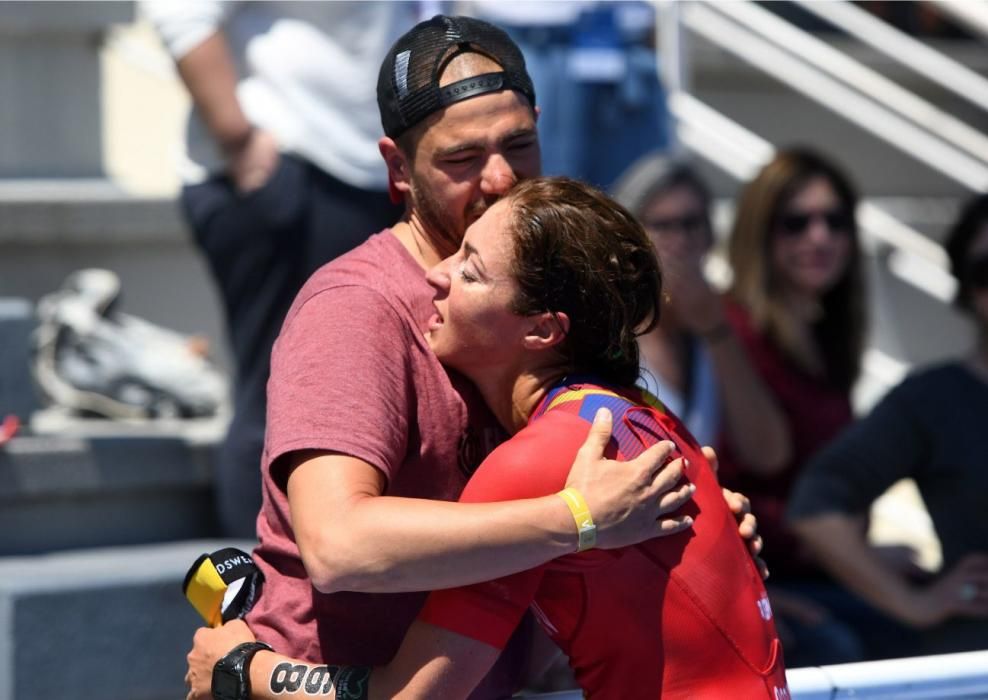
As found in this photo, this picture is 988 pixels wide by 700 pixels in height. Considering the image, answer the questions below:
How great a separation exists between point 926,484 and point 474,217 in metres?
2.03

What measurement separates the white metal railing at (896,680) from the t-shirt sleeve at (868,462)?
156 centimetres

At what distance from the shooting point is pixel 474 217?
206cm

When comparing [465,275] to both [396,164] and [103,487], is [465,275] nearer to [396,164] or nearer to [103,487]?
[396,164]

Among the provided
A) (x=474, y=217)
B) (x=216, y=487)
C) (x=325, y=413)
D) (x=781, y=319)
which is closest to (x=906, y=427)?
(x=781, y=319)

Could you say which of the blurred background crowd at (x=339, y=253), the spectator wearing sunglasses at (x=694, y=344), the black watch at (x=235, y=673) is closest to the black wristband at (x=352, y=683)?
the black watch at (x=235, y=673)

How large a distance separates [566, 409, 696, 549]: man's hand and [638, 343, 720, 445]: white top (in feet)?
6.43

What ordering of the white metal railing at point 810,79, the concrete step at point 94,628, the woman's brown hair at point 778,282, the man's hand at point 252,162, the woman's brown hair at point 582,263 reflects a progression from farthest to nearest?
the white metal railing at point 810,79, the woman's brown hair at point 778,282, the man's hand at point 252,162, the concrete step at point 94,628, the woman's brown hair at point 582,263

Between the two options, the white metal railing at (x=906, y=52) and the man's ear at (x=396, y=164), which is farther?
the white metal railing at (x=906, y=52)

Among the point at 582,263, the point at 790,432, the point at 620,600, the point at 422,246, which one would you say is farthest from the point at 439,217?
the point at 790,432

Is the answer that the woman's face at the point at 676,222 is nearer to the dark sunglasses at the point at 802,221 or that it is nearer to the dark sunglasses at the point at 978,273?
the dark sunglasses at the point at 802,221

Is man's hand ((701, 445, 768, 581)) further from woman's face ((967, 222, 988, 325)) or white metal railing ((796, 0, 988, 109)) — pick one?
white metal railing ((796, 0, 988, 109))

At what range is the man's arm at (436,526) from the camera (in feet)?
5.75

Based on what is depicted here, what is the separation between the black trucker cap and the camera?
6.58 ft

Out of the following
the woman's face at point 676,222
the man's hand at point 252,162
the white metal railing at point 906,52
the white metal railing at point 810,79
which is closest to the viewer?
the man's hand at point 252,162
